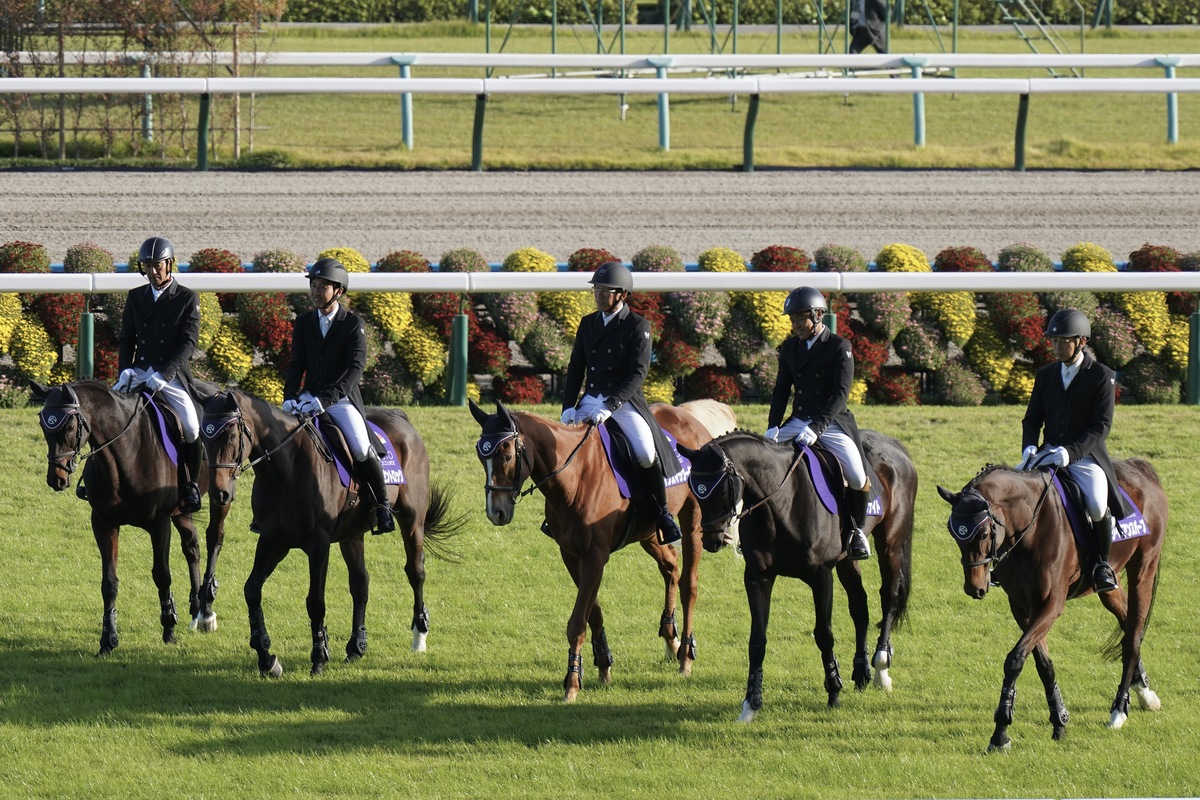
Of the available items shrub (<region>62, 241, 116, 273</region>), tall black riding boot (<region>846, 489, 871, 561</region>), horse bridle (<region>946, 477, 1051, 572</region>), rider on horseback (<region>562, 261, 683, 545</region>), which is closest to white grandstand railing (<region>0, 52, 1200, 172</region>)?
shrub (<region>62, 241, 116, 273</region>)

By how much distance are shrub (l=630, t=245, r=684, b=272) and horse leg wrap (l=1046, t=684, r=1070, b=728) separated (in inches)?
320

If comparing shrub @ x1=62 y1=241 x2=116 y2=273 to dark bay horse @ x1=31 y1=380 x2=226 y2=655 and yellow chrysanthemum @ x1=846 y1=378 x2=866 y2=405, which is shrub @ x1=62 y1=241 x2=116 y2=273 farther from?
yellow chrysanthemum @ x1=846 y1=378 x2=866 y2=405

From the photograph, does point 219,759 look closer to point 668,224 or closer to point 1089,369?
point 1089,369

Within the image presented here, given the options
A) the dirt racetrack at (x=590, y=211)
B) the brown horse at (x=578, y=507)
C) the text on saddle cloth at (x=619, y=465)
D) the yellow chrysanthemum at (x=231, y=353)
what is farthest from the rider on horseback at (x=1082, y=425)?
the dirt racetrack at (x=590, y=211)

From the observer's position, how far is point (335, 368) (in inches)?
385

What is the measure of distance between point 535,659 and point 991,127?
628 inches

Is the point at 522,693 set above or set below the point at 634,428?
below

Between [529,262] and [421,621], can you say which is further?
[529,262]

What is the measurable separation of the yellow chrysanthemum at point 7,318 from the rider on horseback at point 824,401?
836 centimetres

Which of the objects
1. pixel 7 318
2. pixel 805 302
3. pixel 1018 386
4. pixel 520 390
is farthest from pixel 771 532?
pixel 7 318

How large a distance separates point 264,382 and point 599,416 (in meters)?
6.45

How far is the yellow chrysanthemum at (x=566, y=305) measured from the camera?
605 inches

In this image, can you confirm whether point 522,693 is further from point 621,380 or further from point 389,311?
point 389,311

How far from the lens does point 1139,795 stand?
779 centimetres
